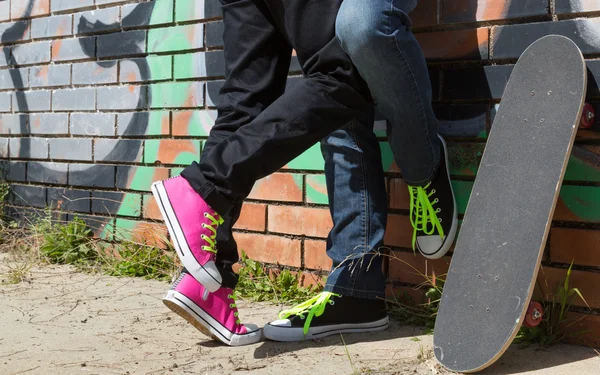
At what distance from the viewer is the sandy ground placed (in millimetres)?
1828

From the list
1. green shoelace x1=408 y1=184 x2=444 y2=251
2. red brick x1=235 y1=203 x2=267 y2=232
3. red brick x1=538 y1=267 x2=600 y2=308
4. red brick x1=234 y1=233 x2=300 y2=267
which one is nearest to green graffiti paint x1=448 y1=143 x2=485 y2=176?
green shoelace x1=408 y1=184 x2=444 y2=251

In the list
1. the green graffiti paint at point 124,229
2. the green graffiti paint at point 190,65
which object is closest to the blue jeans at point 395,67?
the green graffiti paint at point 190,65

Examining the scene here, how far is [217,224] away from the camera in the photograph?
1.94 m

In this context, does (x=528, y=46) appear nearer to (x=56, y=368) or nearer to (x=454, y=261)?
(x=454, y=261)

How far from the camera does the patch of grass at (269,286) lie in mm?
2570

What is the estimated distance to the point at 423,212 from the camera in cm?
218

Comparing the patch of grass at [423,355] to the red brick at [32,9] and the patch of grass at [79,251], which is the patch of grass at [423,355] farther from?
the red brick at [32,9]

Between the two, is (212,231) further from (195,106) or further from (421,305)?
(195,106)

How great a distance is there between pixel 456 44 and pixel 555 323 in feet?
2.96

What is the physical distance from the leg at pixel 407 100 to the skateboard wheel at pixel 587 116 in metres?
0.40

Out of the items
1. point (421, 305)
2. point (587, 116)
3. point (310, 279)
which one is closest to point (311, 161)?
point (310, 279)

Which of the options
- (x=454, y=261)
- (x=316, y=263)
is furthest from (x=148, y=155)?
(x=454, y=261)

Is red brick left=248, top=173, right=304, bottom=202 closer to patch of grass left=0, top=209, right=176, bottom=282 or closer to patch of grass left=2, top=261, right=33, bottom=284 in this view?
patch of grass left=0, top=209, right=176, bottom=282

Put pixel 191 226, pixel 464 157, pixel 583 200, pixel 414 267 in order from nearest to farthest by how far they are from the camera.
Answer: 1. pixel 191 226
2. pixel 583 200
3. pixel 464 157
4. pixel 414 267
